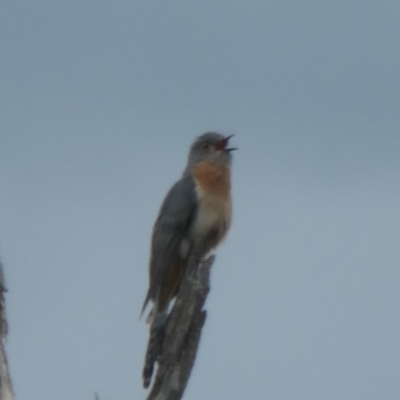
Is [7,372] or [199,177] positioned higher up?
[199,177]

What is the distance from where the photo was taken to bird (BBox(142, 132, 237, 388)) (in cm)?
1262

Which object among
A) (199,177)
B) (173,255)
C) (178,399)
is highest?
(199,177)

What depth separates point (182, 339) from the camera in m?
9.39

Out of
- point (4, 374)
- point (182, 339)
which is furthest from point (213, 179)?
point (4, 374)

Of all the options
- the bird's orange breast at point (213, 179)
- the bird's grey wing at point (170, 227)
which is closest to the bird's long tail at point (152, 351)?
the bird's grey wing at point (170, 227)

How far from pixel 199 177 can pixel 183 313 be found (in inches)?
168

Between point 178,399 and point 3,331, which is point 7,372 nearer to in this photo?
point 3,331

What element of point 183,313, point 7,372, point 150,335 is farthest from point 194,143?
point 7,372

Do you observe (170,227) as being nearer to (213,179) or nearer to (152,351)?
(213,179)

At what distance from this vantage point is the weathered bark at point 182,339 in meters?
9.06

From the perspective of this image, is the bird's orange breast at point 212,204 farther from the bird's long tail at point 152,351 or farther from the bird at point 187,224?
the bird's long tail at point 152,351

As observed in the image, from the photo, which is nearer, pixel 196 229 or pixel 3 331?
pixel 3 331

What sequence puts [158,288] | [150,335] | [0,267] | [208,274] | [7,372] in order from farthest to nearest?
1. [158,288]
2. [150,335]
3. [208,274]
4. [0,267]
5. [7,372]

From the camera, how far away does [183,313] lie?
9633 mm
